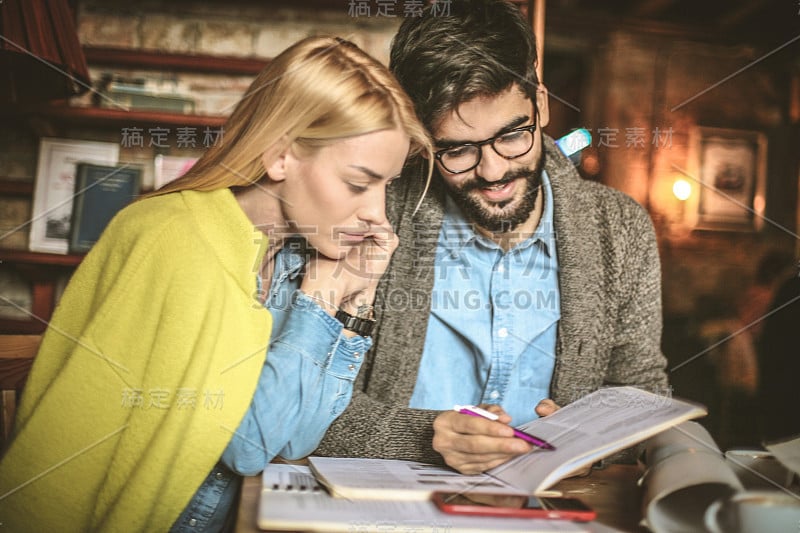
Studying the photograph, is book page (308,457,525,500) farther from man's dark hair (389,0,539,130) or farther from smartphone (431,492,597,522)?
man's dark hair (389,0,539,130)

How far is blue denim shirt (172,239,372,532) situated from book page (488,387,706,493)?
0.76 feet

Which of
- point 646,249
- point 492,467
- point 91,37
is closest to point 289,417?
point 492,467

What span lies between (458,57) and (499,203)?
266mm

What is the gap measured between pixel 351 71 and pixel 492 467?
1.83ft

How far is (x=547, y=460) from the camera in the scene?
0.65m

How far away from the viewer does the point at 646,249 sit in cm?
120

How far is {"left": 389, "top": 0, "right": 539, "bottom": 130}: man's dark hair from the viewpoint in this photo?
108cm

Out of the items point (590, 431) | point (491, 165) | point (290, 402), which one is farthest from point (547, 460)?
point (491, 165)

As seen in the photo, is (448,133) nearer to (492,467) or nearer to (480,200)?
(480,200)

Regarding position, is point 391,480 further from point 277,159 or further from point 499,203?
point 499,203

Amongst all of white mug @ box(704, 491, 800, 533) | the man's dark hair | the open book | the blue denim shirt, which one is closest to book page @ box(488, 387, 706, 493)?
the open book

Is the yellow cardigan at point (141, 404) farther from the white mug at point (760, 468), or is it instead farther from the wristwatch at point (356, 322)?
the white mug at point (760, 468)

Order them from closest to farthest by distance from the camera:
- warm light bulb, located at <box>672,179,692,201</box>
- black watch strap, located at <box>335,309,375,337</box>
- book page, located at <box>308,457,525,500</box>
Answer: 1. book page, located at <box>308,457,525,500</box>
2. black watch strap, located at <box>335,309,375,337</box>
3. warm light bulb, located at <box>672,179,692,201</box>

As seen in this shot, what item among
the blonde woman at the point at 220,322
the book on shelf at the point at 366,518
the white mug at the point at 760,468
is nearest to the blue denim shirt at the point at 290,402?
the blonde woman at the point at 220,322
